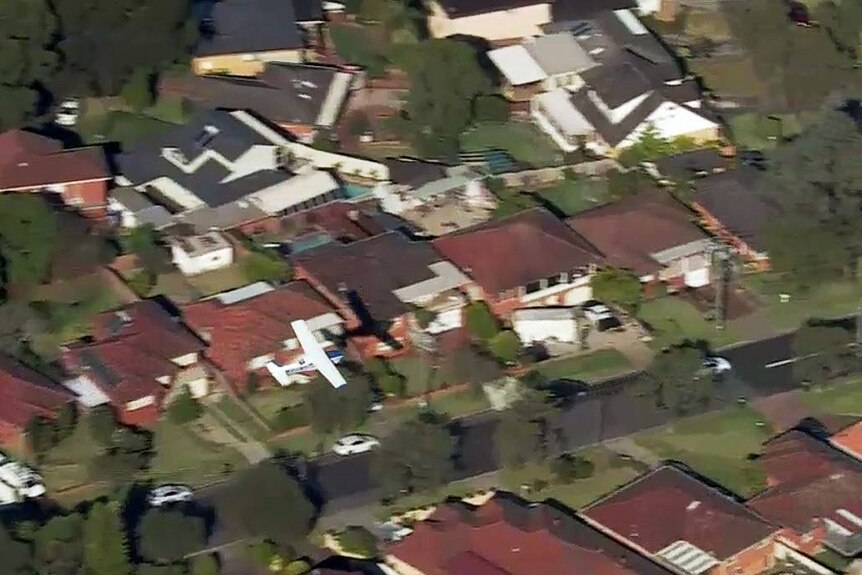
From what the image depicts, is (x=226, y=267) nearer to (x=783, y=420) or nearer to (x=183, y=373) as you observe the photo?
(x=183, y=373)

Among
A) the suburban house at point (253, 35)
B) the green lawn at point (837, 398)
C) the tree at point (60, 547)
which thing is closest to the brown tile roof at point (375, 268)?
the green lawn at point (837, 398)

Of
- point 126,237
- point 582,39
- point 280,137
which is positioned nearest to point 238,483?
point 126,237

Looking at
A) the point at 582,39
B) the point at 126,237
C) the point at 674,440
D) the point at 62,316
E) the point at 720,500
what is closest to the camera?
the point at 720,500

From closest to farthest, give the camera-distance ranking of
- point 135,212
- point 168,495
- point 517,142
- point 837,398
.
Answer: point 168,495 → point 837,398 → point 135,212 → point 517,142

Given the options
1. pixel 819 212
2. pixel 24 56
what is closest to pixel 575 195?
pixel 819 212

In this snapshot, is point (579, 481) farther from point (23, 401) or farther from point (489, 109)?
point (489, 109)

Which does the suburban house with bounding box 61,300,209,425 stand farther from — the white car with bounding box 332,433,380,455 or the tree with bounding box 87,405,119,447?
the white car with bounding box 332,433,380,455
